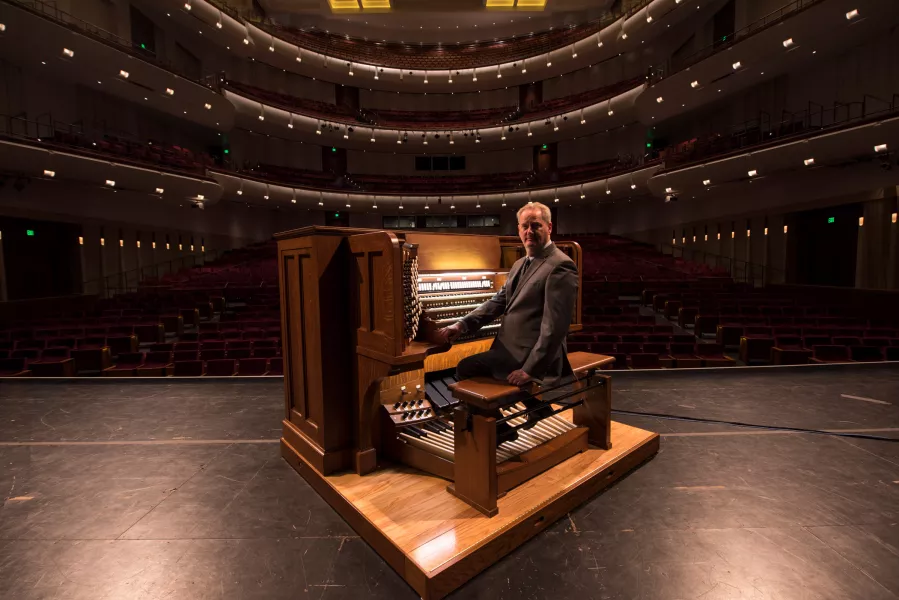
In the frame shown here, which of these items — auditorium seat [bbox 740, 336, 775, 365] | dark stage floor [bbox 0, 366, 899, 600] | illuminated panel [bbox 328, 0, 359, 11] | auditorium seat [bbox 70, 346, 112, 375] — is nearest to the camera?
dark stage floor [bbox 0, 366, 899, 600]

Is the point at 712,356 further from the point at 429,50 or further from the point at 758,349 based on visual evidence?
the point at 429,50

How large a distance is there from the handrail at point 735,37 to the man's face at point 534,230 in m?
10.5

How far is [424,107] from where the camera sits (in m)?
21.1

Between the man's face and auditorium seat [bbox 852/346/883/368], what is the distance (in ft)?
16.7

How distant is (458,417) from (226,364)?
3.74 meters

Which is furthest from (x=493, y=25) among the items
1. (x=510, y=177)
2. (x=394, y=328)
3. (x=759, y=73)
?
(x=394, y=328)

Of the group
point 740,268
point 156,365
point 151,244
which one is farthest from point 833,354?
point 151,244

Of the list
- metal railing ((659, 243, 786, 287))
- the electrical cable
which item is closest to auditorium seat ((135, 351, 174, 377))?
the electrical cable

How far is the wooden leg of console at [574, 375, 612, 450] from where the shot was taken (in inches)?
98.3

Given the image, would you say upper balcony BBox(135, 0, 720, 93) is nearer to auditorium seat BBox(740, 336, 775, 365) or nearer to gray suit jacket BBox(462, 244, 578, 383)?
auditorium seat BBox(740, 336, 775, 365)

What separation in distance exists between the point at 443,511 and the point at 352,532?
0.40 m

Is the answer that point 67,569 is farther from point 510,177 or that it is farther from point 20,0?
point 510,177

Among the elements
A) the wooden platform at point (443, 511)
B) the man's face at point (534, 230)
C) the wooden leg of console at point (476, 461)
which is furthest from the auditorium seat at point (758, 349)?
the wooden leg of console at point (476, 461)

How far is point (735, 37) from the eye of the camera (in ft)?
39.5
